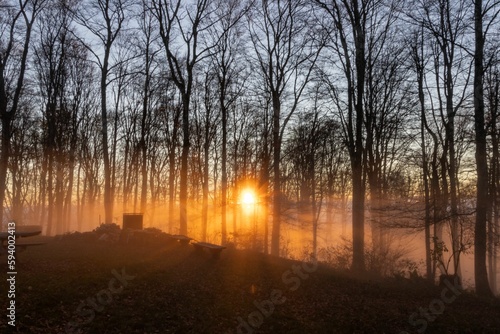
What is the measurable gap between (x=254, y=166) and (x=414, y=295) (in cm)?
2018

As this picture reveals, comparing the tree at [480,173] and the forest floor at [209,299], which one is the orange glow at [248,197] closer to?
the forest floor at [209,299]

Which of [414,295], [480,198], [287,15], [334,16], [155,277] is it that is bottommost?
[414,295]

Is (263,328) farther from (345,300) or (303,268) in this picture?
(303,268)

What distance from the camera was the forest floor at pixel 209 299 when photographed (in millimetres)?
6695

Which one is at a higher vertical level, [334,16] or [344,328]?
[334,16]

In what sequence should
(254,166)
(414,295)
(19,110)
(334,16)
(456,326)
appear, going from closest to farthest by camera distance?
(456,326)
(414,295)
(334,16)
(19,110)
(254,166)

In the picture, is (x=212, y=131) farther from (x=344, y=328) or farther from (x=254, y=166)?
(x=344, y=328)

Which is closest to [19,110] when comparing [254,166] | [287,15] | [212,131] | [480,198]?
[212,131]

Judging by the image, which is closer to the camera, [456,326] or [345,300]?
[456,326]

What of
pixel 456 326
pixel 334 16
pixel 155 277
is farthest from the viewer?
pixel 334 16

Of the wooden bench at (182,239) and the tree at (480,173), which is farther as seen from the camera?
the wooden bench at (182,239)

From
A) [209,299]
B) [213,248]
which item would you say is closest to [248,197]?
[213,248]

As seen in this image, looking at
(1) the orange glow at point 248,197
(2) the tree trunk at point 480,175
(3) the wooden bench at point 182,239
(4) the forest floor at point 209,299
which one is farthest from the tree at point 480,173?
(1) the orange glow at point 248,197

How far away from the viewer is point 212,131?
1068 inches
